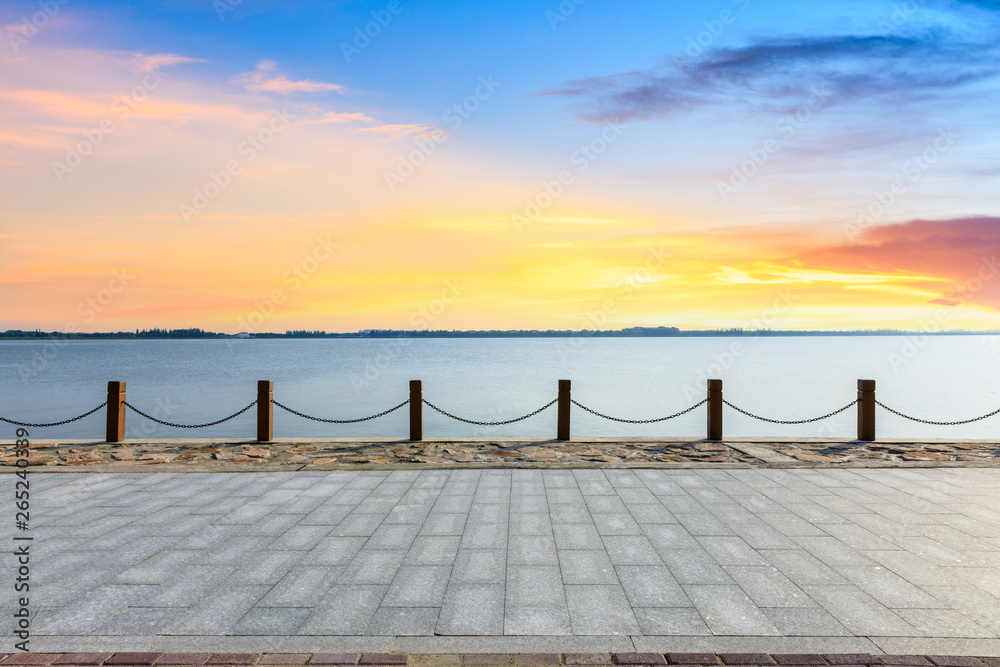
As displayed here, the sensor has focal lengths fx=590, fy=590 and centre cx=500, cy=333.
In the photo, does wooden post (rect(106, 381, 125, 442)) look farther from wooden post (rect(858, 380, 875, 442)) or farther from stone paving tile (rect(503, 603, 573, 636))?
wooden post (rect(858, 380, 875, 442))

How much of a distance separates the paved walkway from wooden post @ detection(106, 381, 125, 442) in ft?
12.9

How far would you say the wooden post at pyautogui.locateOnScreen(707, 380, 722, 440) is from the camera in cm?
1264

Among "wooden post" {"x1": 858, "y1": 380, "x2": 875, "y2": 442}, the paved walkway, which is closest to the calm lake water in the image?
"wooden post" {"x1": 858, "y1": 380, "x2": 875, "y2": 442}

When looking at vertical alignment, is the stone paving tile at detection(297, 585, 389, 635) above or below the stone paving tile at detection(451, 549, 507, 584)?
below

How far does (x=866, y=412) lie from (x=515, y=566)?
35.0 feet

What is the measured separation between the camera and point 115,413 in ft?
41.0

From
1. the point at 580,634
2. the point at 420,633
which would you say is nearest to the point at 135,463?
the point at 420,633

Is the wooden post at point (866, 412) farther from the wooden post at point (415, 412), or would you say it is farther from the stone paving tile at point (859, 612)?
the wooden post at point (415, 412)

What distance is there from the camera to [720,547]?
5.97 meters

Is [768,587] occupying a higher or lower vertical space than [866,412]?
lower

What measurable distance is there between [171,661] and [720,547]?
4866mm

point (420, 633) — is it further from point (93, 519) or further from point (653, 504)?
point (93, 519)

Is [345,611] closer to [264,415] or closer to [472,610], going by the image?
[472,610]

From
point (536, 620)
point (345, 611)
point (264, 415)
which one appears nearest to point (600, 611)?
point (536, 620)
